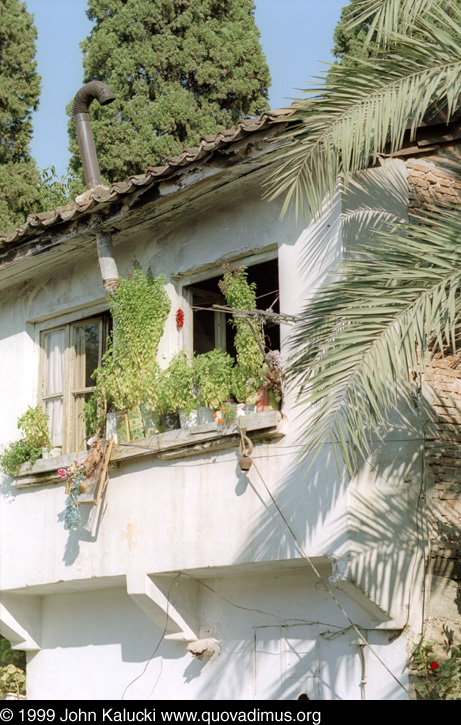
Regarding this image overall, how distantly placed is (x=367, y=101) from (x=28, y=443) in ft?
18.2

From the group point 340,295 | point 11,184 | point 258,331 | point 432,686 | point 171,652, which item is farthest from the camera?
point 11,184

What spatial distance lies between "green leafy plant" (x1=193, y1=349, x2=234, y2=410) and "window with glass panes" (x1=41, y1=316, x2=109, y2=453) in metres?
2.06

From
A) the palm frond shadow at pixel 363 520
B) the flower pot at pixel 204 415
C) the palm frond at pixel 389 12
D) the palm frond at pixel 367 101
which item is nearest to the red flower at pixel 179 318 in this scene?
the flower pot at pixel 204 415

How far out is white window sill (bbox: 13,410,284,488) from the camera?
8773mm

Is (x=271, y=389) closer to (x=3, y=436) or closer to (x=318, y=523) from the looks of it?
(x=318, y=523)

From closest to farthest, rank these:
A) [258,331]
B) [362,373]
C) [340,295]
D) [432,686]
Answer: [362,373] → [340,295] → [432,686] → [258,331]

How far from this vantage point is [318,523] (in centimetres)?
829

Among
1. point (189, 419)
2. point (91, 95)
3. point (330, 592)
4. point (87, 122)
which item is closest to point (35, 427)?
point (189, 419)

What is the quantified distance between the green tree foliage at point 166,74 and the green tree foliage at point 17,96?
0.99 metres

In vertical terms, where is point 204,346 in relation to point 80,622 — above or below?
above

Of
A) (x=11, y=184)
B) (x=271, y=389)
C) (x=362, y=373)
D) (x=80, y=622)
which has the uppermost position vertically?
(x=11, y=184)

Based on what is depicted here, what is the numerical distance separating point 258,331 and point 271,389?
2.08 feet

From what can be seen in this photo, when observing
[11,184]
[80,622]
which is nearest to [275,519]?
[80,622]

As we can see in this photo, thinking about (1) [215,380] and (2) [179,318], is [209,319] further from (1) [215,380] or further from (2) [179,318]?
(1) [215,380]
